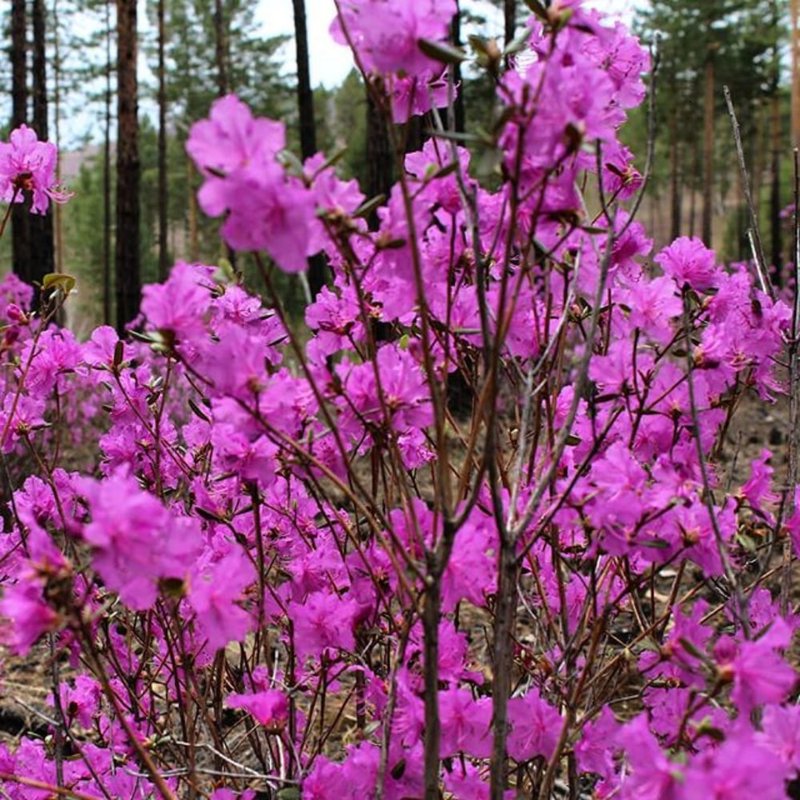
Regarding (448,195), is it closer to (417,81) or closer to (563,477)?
(417,81)

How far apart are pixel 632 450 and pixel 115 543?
853 mm

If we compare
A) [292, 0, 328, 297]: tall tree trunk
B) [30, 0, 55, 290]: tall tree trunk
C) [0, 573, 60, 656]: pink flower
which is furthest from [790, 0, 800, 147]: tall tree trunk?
[0, 573, 60, 656]: pink flower

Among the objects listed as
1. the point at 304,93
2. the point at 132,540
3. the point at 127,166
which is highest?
the point at 304,93

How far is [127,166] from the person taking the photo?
9.00 meters

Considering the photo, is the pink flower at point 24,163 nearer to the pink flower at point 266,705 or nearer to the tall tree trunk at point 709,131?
the pink flower at point 266,705

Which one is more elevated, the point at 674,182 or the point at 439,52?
the point at 674,182

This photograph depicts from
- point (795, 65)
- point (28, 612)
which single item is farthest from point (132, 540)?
point (795, 65)

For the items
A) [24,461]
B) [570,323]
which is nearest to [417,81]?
[570,323]

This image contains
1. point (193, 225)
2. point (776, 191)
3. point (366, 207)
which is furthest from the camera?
point (193, 225)

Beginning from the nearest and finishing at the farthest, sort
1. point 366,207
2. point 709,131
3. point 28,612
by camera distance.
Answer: point 28,612, point 366,207, point 709,131

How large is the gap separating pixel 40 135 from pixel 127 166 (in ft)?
12.1

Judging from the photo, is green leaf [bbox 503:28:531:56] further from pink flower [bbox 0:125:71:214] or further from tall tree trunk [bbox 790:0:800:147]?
tall tree trunk [bbox 790:0:800:147]

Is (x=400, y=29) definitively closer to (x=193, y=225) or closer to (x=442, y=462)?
(x=442, y=462)

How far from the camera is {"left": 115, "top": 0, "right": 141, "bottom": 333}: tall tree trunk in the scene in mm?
8570
